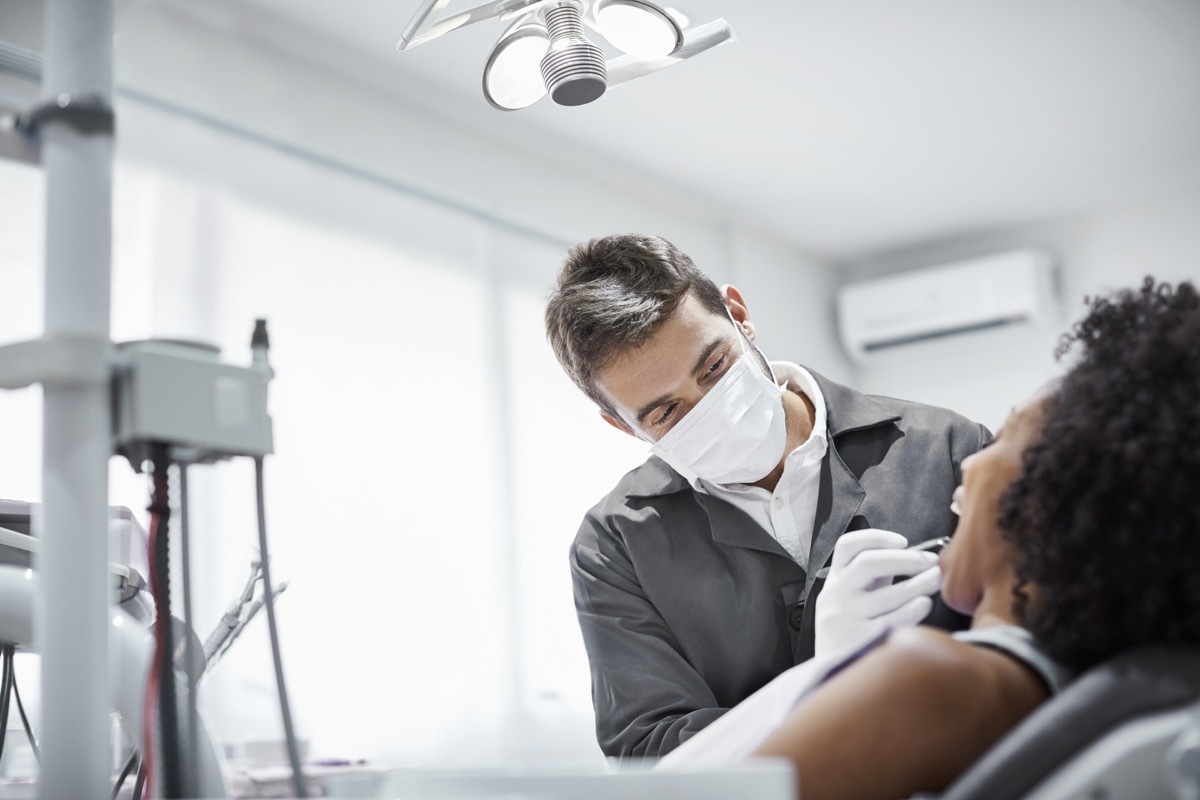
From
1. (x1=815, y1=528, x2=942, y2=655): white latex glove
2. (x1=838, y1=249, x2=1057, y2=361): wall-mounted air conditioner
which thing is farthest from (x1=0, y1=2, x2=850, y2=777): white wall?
(x1=815, y1=528, x2=942, y2=655): white latex glove

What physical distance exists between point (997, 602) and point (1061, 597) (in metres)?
0.18

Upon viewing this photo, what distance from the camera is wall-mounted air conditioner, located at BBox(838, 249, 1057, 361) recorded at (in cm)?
491

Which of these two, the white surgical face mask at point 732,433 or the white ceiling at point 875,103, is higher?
the white ceiling at point 875,103

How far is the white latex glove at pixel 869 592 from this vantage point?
1.11 m

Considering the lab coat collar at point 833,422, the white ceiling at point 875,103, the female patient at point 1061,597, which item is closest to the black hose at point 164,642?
the female patient at point 1061,597

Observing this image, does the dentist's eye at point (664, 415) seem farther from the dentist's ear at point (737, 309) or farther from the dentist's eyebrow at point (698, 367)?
the dentist's ear at point (737, 309)

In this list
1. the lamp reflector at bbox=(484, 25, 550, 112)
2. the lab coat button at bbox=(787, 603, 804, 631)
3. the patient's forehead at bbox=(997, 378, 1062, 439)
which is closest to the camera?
the patient's forehead at bbox=(997, 378, 1062, 439)

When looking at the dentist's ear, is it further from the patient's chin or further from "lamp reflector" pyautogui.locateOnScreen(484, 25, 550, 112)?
the patient's chin

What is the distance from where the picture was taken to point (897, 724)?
0.80m

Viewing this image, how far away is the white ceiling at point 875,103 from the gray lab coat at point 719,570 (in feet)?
6.19

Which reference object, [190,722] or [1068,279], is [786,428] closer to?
[190,722]

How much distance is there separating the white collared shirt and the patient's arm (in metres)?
0.88

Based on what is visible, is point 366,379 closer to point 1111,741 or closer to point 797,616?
point 797,616

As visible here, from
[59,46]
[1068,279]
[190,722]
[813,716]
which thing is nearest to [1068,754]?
[813,716]
